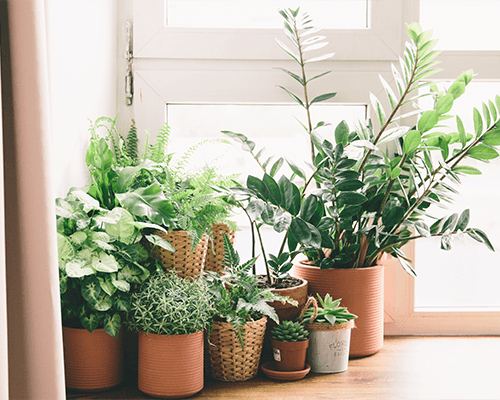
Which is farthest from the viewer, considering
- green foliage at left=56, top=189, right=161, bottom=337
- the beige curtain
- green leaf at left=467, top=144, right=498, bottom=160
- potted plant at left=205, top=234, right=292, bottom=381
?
green leaf at left=467, top=144, right=498, bottom=160

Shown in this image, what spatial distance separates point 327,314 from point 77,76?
2.75ft

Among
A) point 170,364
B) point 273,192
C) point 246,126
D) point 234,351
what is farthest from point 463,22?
point 170,364

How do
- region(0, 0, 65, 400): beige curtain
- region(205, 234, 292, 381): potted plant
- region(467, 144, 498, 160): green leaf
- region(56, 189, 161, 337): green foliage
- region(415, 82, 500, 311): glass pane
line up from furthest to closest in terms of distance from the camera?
region(415, 82, 500, 311): glass pane
region(467, 144, 498, 160): green leaf
region(205, 234, 292, 381): potted plant
region(56, 189, 161, 337): green foliage
region(0, 0, 65, 400): beige curtain

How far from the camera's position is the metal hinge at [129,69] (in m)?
1.38

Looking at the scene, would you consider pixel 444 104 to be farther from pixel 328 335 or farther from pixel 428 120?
pixel 328 335

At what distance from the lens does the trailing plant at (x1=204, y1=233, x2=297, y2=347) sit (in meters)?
1.01

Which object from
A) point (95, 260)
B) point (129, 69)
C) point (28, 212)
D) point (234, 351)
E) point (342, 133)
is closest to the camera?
point (28, 212)

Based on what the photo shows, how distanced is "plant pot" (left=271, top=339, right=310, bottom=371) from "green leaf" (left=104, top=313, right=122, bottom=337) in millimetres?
353

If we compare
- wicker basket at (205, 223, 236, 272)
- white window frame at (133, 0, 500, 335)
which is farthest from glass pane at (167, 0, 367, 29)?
wicker basket at (205, 223, 236, 272)

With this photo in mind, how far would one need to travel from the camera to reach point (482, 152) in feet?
3.70

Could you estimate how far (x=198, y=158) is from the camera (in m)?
1.43

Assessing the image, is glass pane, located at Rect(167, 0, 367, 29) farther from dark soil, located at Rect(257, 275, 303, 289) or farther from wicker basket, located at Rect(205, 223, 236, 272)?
dark soil, located at Rect(257, 275, 303, 289)

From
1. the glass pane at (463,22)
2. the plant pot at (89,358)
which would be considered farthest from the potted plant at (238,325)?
the glass pane at (463,22)

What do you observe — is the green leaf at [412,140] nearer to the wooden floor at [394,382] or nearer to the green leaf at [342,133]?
the green leaf at [342,133]
